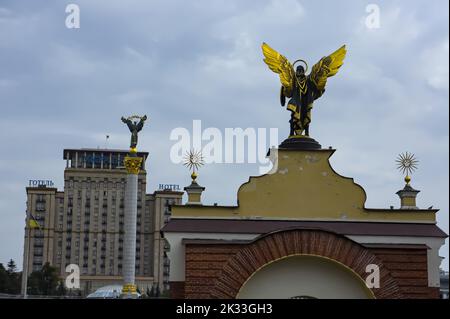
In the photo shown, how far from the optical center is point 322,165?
30125mm

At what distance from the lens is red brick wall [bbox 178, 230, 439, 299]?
91.2ft

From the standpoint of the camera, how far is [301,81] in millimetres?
31750

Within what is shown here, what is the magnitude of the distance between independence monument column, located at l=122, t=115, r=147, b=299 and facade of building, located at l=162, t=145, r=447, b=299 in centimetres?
996

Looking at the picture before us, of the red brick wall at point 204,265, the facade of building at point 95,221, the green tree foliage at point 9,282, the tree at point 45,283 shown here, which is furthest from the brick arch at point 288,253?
the facade of building at point 95,221

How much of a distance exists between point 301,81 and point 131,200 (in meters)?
13.6

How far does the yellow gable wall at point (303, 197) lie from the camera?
29.5 meters

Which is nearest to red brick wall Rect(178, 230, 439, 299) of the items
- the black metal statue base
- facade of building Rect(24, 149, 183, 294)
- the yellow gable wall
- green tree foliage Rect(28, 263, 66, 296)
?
the yellow gable wall

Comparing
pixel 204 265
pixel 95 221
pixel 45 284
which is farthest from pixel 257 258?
pixel 95 221

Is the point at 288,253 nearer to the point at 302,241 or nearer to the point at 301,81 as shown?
the point at 302,241

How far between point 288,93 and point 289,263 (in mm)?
7732

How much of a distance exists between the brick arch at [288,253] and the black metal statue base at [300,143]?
14.3ft
